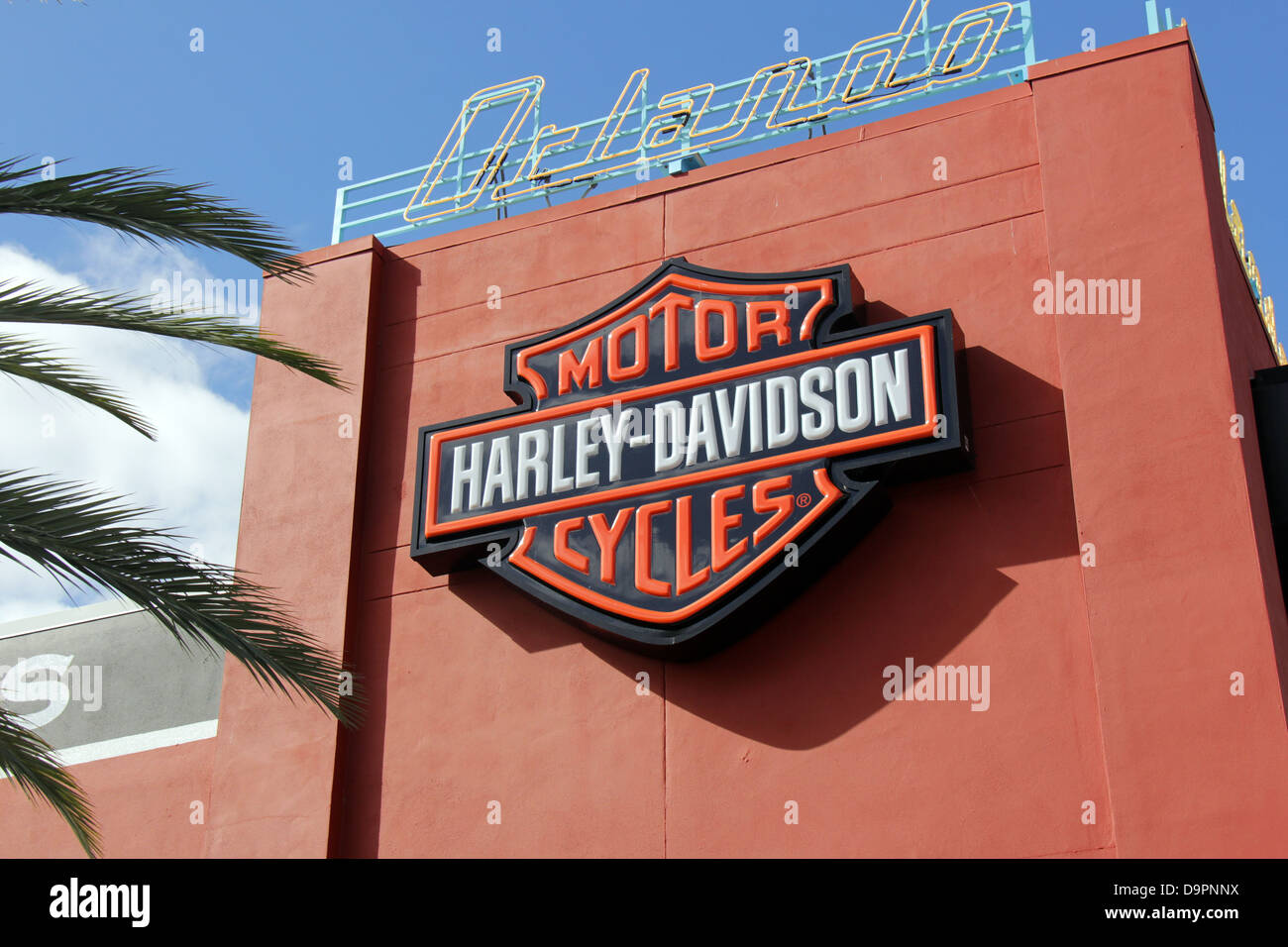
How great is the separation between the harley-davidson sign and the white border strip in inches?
99.6

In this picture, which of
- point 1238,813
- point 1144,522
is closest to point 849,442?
point 1144,522

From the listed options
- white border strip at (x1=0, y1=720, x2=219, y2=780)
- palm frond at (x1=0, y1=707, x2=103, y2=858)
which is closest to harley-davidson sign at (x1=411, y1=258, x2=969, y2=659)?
white border strip at (x1=0, y1=720, x2=219, y2=780)

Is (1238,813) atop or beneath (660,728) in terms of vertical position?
beneath

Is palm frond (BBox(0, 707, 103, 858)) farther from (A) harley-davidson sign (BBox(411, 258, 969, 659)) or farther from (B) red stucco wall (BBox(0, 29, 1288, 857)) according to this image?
(A) harley-davidson sign (BBox(411, 258, 969, 659))

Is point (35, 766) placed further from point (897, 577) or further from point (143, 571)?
point (897, 577)

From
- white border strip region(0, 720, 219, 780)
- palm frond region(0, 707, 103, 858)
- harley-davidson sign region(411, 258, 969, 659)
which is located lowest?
palm frond region(0, 707, 103, 858)

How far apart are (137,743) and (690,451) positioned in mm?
5413

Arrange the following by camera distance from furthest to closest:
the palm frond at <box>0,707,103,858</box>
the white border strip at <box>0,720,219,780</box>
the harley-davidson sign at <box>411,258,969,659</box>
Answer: the white border strip at <box>0,720,219,780</box>
the harley-davidson sign at <box>411,258,969,659</box>
the palm frond at <box>0,707,103,858</box>

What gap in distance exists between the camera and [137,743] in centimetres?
1288

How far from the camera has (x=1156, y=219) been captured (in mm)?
10508

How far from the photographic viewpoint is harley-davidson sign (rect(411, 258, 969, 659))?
10516 mm
